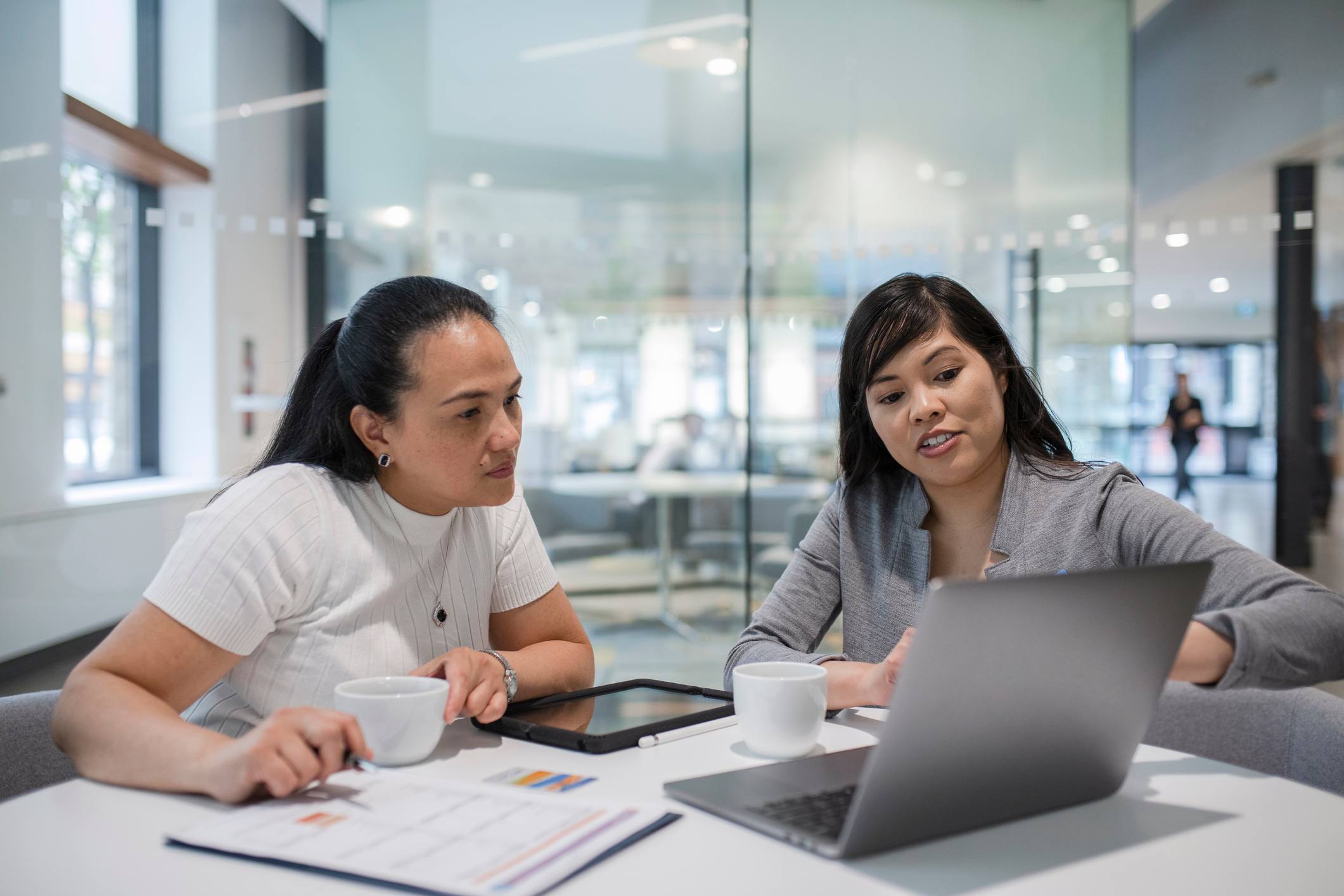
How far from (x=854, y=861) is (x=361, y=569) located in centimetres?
78

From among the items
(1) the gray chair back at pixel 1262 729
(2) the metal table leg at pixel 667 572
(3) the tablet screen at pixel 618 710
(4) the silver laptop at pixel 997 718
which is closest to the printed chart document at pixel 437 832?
(4) the silver laptop at pixel 997 718

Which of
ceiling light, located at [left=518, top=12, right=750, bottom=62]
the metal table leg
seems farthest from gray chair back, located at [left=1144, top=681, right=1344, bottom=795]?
ceiling light, located at [left=518, top=12, right=750, bottom=62]

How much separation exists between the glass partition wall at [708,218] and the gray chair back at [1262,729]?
8.15 ft

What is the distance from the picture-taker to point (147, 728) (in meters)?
1.00

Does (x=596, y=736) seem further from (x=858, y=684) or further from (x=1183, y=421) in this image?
(x=1183, y=421)

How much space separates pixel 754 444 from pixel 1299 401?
178cm

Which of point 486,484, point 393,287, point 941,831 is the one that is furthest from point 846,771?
point 393,287

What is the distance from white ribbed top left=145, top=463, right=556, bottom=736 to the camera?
1190 millimetres

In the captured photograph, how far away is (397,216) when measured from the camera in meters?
3.87

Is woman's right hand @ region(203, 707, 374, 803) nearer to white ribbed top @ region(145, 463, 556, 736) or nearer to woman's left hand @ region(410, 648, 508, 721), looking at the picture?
woman's left hand @ region(410, 648, 508, 721)

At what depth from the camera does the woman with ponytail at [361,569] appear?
1.14m

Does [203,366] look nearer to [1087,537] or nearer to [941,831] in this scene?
[1087,537]

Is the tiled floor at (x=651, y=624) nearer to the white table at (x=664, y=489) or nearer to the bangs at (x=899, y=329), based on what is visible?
the white table at (x=664, y=489)

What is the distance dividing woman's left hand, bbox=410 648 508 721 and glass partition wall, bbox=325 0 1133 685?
2.66 m
